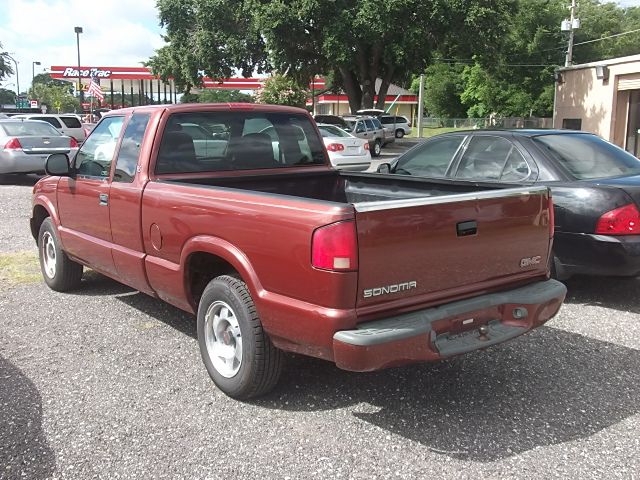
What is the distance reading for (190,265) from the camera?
4.04 meters

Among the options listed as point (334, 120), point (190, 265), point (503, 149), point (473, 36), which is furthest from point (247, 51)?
point (190, 265)

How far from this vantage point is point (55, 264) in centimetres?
609

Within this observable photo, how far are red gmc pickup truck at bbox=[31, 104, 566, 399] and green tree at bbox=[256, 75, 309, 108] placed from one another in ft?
89.1

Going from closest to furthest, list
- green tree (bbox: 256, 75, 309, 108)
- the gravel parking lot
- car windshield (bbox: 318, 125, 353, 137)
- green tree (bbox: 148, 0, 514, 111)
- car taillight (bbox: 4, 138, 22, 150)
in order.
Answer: the gravel parking lot, car taillight (bbox: 4, 138, 22, 150), car windshield (bbox: 318, 125, 353, 137), green tree (bbox: 148, 0, 514, 111), green tree (bbox: 256, 75, 309, 108)

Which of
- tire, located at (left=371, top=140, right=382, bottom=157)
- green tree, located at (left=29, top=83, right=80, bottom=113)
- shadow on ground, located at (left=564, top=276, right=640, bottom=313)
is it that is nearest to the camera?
shadow on ground, located at (left=564, top=276, right=640, bottom=313)

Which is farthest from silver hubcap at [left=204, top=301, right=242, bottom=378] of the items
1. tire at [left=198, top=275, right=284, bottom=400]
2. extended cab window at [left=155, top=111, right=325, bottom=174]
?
extended cab window at [left=155, top=111, right=325, bottom=174]

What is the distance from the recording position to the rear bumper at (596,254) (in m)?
5.23

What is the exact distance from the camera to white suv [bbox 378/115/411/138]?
124 feet

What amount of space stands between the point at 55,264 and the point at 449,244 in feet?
14.1

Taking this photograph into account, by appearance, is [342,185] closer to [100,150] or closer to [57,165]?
[100,150]

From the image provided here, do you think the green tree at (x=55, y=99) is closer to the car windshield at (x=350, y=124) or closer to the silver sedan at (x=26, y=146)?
the car windshield at (x=350, y=124)

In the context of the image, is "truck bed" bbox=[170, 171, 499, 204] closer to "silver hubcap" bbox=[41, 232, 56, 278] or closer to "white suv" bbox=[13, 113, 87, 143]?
"silver hubcap" bbox=[41, 232, 56, 278]

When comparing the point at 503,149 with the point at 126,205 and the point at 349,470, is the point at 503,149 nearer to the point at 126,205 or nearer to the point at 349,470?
the point at 126,205

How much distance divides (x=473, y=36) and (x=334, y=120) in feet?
25.9
